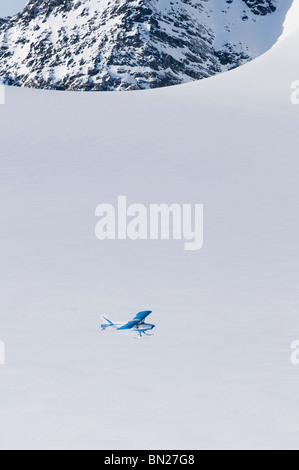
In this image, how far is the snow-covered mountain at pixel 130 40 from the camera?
133 metres

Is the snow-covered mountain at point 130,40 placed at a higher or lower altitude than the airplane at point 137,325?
higher

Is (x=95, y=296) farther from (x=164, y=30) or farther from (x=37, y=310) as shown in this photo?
(x=164, y=30)

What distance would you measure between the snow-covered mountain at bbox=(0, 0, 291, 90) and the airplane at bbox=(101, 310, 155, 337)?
125714 mm

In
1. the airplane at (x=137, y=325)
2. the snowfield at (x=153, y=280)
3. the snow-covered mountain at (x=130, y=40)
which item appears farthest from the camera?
the snow-covered mountain at (x=130, y=40)

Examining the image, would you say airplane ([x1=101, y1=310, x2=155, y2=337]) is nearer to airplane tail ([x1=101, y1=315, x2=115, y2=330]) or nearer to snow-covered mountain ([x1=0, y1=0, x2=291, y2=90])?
airplane tail ([x1=101, y1=315, x2=115, y2=330])

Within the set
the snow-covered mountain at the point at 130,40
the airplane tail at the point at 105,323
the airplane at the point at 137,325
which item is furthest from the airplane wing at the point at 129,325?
the snow-covered mountain at the point at 130,40

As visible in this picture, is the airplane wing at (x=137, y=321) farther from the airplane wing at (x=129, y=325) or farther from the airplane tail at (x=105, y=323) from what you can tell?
the airplane tail at (x=105, y=323)

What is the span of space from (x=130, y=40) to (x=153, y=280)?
13944 centimetres

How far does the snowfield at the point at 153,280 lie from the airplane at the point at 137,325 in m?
0.09

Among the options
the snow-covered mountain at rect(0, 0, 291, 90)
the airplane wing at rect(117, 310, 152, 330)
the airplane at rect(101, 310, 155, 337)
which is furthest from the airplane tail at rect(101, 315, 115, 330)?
the snow-covered mountain at rect(0, 0, 291, 90)

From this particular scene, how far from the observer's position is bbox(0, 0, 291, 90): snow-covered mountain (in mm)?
133125

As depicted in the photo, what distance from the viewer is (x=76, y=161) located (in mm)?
11422

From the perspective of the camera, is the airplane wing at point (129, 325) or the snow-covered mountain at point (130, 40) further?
the snow-covered mountain at point (130, 40)

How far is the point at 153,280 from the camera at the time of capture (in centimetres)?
705
